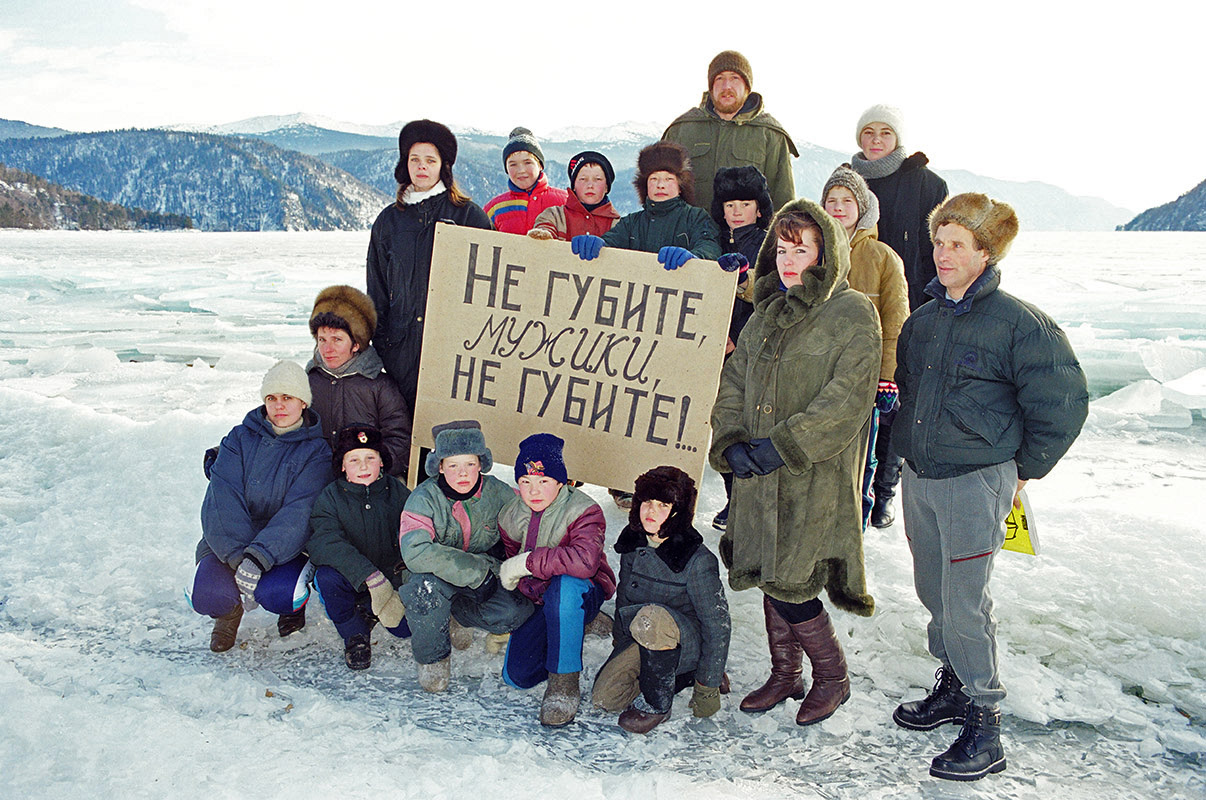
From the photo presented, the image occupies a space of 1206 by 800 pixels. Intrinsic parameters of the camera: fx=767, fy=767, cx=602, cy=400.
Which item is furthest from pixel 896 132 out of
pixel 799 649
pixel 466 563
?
pixel 466 563

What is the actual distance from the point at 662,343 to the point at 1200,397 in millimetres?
6474

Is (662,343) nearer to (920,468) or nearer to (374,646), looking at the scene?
(920,468)

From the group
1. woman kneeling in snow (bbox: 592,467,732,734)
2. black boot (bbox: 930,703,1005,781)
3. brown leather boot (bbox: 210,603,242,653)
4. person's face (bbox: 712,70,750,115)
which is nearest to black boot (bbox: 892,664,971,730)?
black boot (bbox: 930,703,1005,781)

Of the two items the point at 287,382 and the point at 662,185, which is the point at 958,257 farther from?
the point at 287,382

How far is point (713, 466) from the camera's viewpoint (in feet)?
8.95

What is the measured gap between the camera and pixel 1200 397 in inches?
280

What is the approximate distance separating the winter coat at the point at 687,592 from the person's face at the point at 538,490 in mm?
365

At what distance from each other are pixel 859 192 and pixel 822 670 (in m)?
2.09

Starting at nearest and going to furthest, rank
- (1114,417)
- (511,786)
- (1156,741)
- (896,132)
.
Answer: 1. (511,786)
2. (1156,741)
3. (896,132)
4. (1114,417)

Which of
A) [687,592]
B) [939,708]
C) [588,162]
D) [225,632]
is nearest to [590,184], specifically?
[588,162]

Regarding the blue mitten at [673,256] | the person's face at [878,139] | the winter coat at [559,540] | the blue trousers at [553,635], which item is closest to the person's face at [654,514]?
the winter coat at [559,540]

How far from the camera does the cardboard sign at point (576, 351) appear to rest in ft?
11.0

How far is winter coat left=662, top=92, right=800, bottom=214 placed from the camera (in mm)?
4020

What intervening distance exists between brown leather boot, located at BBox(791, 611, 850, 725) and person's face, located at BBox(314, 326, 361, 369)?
91.4 inches
